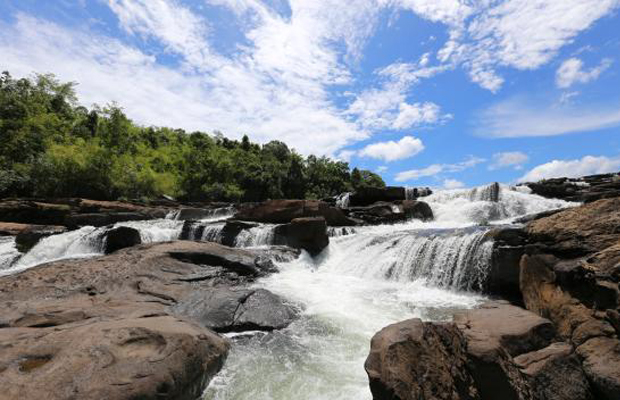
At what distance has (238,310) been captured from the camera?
6863mm

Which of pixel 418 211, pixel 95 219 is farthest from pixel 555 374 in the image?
pixel 95 219

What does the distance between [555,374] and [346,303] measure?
4586mm

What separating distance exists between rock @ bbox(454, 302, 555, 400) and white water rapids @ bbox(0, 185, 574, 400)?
143 centimetres

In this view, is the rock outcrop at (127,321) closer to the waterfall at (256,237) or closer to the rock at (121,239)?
the waterfall at (256,237)

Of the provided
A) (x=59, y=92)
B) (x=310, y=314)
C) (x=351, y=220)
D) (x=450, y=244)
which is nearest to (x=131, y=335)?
(x=310, y=314)

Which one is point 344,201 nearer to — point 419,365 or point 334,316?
point 334,316

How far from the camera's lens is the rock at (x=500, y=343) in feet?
11.0

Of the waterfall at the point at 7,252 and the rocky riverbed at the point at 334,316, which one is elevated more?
the rocky riverbed at the point at 334,316

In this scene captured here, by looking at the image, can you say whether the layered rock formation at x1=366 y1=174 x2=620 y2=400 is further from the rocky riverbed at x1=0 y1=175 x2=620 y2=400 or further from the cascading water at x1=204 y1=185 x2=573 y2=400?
the cascading water at x1=204 y1=185 x2=573 y2=400

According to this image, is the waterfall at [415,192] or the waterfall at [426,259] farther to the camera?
the waterfall at [415,192]

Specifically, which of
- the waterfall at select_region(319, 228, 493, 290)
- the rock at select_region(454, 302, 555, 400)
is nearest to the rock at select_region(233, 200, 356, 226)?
the waterfall at select_region(319, 228, 493, 290)

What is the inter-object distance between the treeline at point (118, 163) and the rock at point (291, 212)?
1669 centimetres

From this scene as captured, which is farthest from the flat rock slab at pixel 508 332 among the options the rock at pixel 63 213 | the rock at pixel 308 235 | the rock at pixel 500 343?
the rock at pixel 63 213

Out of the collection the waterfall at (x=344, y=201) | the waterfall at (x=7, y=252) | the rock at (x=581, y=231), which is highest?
the waterfall at (x=344, y=201)
